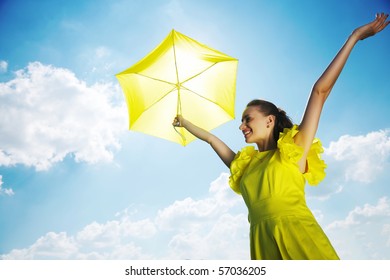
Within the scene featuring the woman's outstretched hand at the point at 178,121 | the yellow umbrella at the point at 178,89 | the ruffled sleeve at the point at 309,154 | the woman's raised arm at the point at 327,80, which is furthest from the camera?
the yellow umbrella at the point at 178,89

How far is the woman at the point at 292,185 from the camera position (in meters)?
2.40

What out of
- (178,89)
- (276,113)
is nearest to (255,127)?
(276,113)

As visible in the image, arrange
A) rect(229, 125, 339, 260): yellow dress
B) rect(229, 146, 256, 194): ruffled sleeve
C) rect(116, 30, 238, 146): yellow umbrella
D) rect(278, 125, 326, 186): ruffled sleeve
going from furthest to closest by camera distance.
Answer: rect(116, 30, 238, 146): yellow umbrella, rect(229, 146, 256, 194): ruffled sleeve, rect(278, 125, 326, 186): ruffled sleeve, rect(229, 125, 339, 260): yellow dress

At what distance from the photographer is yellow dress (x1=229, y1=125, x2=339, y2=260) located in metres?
2.38

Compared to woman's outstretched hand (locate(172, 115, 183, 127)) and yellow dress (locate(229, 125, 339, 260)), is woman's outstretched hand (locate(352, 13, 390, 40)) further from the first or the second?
woman's outstretched hand (locate(172, 115, 183, 127))

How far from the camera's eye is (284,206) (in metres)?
2.54

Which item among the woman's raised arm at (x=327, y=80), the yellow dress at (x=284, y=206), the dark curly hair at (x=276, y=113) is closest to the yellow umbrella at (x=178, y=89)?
the dark curly hair at (x=276, y=113)

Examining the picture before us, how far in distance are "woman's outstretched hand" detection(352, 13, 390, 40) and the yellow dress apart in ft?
2.88

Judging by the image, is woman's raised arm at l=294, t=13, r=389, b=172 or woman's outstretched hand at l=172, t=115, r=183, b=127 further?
woman's outstretched hand at l=172, t=115, r=183, b=127

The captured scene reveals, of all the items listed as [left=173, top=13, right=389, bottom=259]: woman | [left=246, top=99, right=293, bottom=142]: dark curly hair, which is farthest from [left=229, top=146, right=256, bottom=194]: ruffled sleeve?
[left=246, top=99, right=293, bottom=142]: dark curly hair

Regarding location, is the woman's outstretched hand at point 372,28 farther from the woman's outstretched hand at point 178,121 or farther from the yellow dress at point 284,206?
the woman's outstretched hand at point 178,121

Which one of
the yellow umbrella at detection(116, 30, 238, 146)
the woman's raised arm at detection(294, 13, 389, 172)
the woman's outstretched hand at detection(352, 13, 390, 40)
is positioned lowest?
the woman's raised arm at detection(294, 13, 389, 172)
